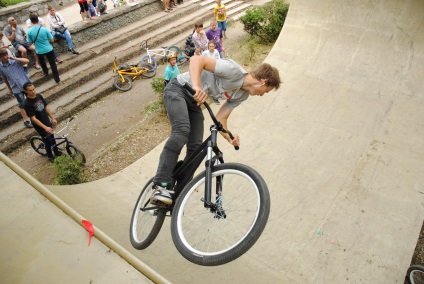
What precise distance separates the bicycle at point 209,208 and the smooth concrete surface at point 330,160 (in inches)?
19.2

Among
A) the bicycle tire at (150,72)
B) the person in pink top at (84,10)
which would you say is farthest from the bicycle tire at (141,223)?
the person in pink top at (84,10)

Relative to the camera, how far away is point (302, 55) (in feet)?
26.1

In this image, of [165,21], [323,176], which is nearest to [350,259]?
[323,176]

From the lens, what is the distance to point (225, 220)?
4.50 metres

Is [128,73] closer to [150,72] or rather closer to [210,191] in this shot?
[150,72]

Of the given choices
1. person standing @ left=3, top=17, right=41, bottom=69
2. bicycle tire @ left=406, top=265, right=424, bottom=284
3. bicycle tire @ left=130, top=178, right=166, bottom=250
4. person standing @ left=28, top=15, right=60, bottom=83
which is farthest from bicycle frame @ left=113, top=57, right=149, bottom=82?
bicycle tire @ left=406, top=265, right=424, bottom=284

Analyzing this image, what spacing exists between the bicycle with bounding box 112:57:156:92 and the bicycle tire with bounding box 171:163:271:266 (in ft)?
17.8

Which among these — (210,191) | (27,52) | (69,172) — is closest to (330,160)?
(210,191)

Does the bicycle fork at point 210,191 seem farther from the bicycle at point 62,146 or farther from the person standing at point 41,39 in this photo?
the person standing at point 41,39

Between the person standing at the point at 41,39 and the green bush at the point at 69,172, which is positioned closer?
the green bush at the point at 69,172

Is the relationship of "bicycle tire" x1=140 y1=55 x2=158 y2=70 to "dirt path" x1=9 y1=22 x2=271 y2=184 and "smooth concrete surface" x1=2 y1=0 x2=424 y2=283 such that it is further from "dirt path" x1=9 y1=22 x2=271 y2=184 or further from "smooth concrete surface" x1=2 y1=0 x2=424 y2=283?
"smooth concrete surface" x1=2 y1=0 x2=424 y2=283

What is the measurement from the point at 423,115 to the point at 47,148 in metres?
7.87

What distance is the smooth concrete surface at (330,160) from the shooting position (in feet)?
13.6

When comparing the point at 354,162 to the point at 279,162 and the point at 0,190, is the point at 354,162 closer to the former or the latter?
the point at 279,162
